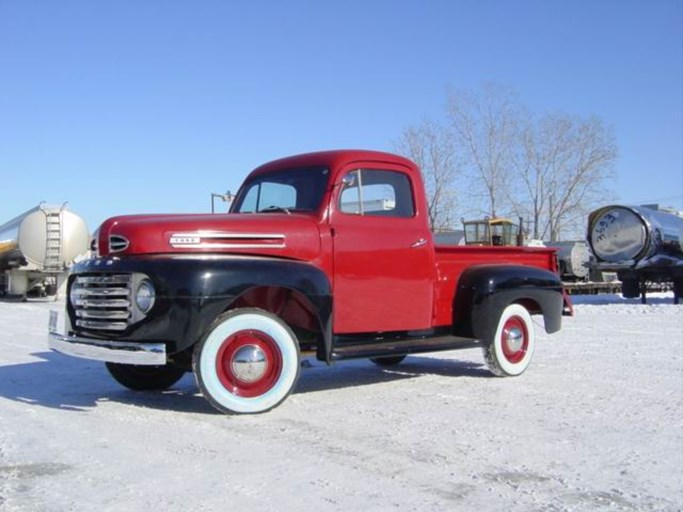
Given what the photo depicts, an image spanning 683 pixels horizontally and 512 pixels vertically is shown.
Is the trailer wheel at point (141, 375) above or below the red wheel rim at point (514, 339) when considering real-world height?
below

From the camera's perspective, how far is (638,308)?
17438mm

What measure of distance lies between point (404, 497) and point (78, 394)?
154 inches

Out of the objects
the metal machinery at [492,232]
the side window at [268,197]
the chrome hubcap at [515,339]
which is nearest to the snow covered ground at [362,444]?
the chrome hubcap at [515,339]

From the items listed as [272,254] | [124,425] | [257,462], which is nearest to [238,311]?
[272,254]

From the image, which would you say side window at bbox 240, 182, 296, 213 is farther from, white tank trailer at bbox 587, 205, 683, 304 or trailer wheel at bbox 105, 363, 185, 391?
white tank trailer at bbox 587, 205, 683, 304

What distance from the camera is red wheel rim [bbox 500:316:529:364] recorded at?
7340 millimetres

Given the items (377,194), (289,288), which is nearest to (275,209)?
(377,194)

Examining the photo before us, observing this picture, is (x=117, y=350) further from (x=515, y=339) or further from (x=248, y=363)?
(x=515, y=339)

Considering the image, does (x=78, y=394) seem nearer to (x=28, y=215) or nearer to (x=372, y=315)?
(x=372, y=315)

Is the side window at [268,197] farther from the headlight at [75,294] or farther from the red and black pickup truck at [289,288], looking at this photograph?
the headlight at [75,294]

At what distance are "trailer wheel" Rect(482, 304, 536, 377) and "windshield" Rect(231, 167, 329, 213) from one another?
232 centimetres

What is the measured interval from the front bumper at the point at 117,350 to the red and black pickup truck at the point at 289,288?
0.4 inches

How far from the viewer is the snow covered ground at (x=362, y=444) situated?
347 cm

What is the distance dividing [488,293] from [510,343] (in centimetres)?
79
